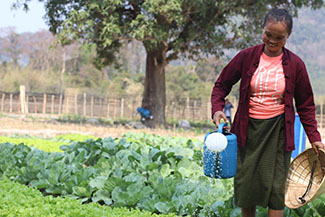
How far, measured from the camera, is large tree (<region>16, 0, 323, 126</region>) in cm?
1345

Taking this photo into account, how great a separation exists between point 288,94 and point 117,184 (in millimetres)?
2057

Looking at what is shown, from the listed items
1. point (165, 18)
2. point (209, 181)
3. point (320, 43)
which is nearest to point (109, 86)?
point (165, 18)

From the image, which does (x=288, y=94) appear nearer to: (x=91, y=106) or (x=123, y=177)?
(x=123, y=177)

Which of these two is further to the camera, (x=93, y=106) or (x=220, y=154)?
(x=93, y=106)

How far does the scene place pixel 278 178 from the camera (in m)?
2.54

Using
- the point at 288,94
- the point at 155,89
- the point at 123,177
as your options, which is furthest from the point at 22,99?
the point at 288,94

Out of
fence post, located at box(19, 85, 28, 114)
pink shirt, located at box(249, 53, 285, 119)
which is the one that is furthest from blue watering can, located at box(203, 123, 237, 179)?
fence post, located at box(19, 85, 28, 114)

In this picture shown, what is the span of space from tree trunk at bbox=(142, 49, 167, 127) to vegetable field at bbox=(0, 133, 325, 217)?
10779 millimetres

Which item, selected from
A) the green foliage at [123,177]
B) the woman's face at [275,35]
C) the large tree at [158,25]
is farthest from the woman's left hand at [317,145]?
the large tree at [158,25]

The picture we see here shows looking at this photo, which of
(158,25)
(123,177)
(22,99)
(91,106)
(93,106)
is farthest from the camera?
(22,99)

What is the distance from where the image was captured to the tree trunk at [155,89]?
54.3 ft

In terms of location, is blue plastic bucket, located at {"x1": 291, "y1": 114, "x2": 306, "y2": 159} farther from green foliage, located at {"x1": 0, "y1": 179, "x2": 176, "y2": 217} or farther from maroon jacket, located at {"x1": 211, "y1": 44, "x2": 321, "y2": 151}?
green foliage, located at {"x1": 0, "y1": 179, "x2": 176, "y2": 217}

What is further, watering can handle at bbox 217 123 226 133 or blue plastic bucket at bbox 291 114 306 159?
blue plastic bucket at bbox 291 114 306 159

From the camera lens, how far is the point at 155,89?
1669 cm
